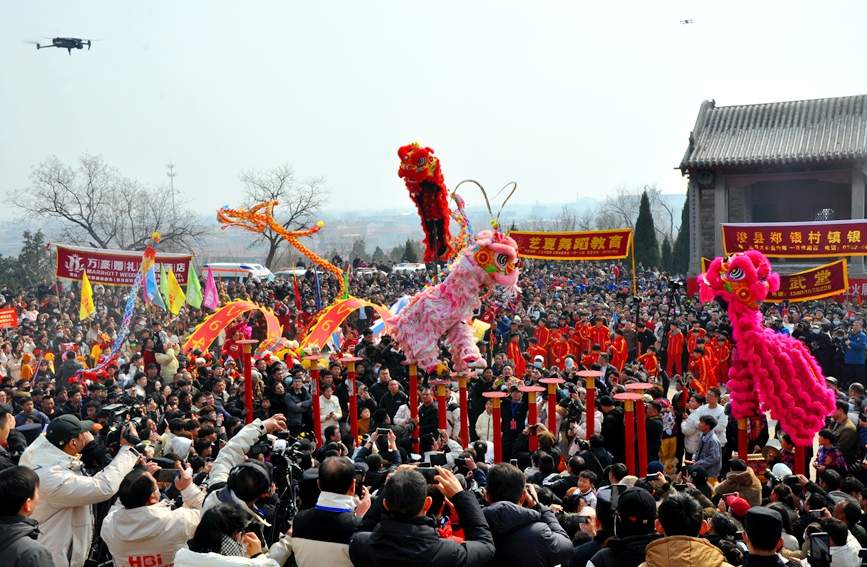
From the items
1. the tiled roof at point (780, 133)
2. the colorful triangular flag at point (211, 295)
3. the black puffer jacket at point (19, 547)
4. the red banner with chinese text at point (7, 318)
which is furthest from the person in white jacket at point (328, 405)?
the tiled roof at point (780, 133)

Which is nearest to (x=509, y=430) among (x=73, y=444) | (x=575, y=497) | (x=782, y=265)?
(x=575, y=497)

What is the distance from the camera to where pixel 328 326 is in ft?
40.4

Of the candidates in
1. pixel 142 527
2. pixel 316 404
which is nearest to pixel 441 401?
pixel 316 404

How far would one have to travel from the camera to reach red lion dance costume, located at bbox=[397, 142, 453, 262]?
11664mm

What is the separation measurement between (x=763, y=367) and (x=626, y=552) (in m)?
5.22

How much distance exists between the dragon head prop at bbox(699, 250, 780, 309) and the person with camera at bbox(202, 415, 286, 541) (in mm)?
5615

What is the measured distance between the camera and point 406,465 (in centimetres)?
421

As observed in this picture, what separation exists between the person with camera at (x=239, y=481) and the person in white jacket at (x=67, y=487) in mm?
553

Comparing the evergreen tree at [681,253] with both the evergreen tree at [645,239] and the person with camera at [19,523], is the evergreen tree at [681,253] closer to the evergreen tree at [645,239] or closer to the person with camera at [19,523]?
the evergreen tree at [645,239]

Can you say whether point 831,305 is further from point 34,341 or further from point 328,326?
point 34,341

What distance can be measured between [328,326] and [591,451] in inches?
245

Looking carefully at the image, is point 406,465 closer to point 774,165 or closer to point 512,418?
point 512,418

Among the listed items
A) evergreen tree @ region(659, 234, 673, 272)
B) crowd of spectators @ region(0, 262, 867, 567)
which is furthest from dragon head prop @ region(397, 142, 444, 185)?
evergreen tree @ region(659, 234, 673, 272)

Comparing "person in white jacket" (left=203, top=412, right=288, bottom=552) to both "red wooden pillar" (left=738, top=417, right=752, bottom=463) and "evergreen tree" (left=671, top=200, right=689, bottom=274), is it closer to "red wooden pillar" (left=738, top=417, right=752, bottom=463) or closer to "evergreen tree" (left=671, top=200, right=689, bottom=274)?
"red wooden pillar" (left=738, top=417, right=752, bottom=463)
